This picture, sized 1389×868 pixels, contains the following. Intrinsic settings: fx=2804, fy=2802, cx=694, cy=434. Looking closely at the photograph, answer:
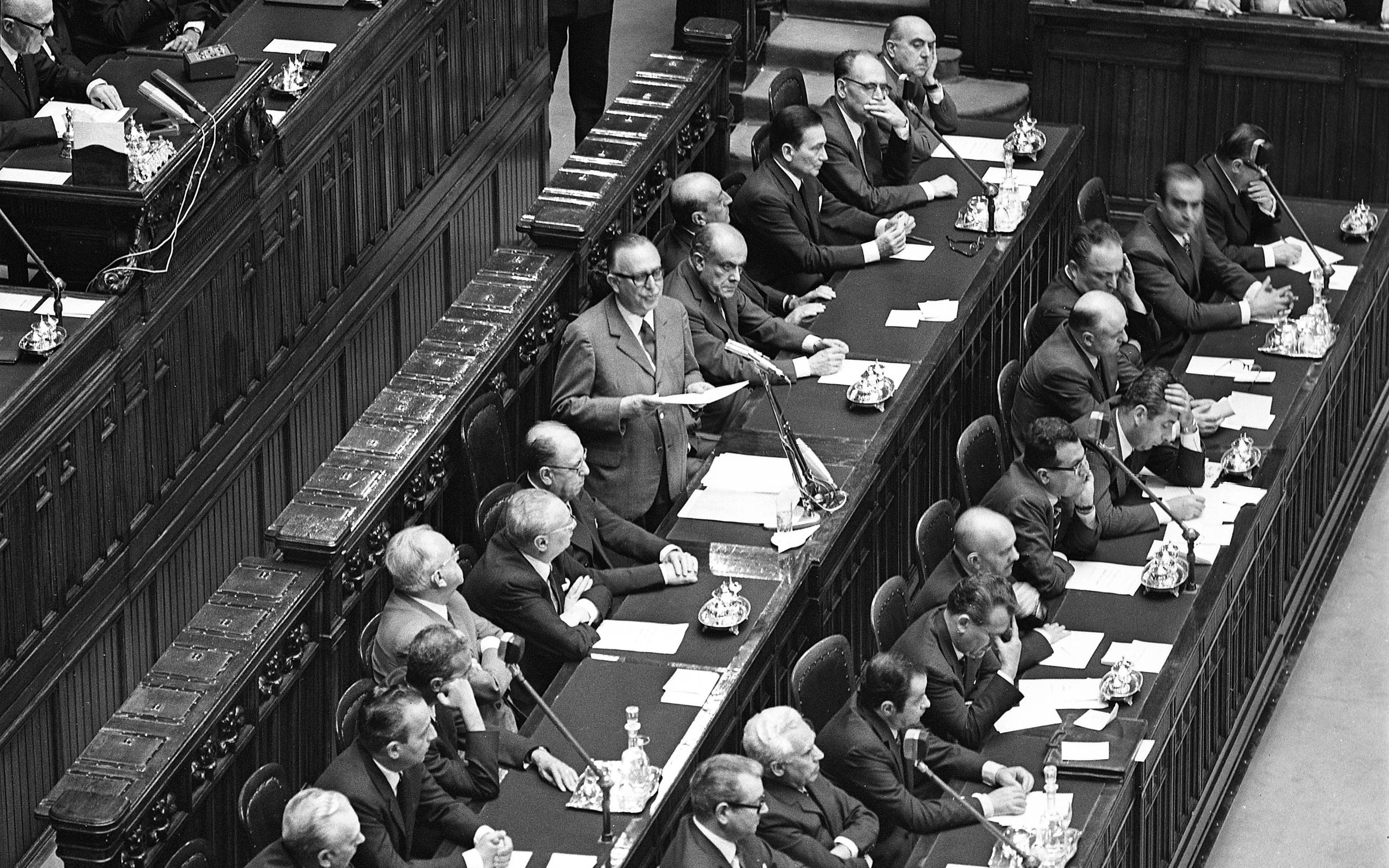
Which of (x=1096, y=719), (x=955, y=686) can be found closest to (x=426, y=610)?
(x=955, y=686)

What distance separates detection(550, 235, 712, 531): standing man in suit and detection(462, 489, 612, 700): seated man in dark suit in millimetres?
761

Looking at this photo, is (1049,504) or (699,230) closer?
(1049,504)

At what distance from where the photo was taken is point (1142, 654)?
867 centimetres

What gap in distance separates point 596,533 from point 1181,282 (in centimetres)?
335

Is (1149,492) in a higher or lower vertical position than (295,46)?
lower

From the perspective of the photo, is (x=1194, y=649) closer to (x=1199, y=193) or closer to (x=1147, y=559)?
(x=1147, y=559)

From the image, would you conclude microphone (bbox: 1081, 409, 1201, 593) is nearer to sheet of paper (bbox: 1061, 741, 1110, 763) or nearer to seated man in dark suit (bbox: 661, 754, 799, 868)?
sheet of paper (bbox: 1061, 741, 1110, 763)

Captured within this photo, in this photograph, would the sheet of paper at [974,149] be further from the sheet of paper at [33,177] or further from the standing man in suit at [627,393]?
the sheet of paper at [33,177]

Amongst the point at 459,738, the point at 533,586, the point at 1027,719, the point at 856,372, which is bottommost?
the point at 1027,719

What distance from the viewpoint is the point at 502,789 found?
25.3 ft

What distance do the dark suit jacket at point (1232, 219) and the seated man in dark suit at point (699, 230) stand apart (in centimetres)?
199

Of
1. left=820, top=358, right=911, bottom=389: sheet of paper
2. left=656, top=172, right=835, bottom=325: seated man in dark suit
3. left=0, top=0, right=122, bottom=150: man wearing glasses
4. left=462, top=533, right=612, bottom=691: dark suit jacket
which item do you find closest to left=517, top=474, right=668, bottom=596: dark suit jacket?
left=462, top=533, right=612, bottom=691: dark suit jacket

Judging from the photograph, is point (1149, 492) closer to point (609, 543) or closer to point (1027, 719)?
point (1027, 719)

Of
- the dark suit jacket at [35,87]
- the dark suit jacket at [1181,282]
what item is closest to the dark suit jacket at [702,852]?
the dark suit jacket at [35,87]
